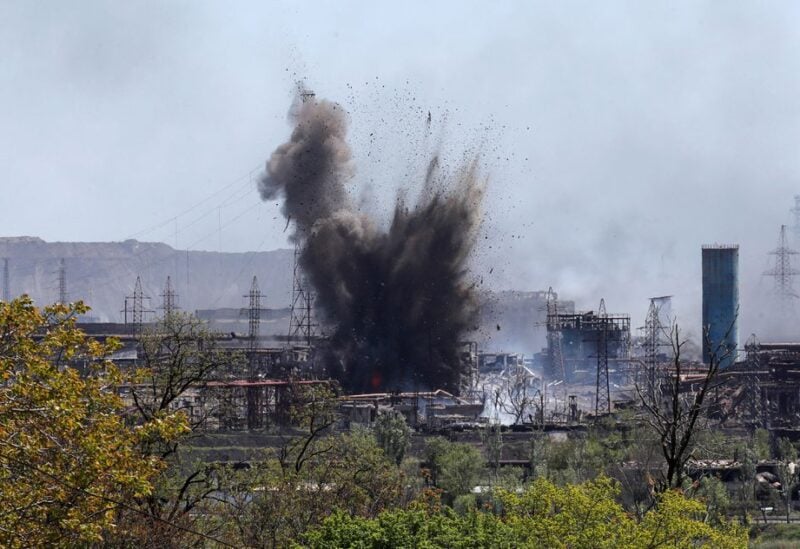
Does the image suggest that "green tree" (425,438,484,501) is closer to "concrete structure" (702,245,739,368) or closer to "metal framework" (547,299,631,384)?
"metal framework" (547,299,631,384)

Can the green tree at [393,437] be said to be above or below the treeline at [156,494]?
below

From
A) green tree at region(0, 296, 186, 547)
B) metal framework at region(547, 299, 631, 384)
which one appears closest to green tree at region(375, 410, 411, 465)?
metal framework at region(547, 299, 631, 384)

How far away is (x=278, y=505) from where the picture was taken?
95.3ft

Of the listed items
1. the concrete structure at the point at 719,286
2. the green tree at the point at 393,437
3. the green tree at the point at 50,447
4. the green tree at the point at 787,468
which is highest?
the concrete structure at the point at 719,286

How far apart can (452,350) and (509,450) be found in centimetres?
2600

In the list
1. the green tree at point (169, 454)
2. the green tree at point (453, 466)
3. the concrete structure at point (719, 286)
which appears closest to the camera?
the green tree at point (169, 454)

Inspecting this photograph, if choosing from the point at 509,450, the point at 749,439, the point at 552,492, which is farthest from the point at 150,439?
the point at 749,439

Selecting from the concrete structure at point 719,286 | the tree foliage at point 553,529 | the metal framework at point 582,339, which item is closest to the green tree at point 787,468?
the metal framework at point 582,339

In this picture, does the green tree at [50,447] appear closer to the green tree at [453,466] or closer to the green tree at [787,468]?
the green tree at [453,466]

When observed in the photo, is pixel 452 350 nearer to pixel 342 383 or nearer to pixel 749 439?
pixel 342 383

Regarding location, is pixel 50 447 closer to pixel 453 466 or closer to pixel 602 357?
pixel 453 466

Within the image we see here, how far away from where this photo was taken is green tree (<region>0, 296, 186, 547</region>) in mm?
17266

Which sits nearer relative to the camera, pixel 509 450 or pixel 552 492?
pixel 552 492

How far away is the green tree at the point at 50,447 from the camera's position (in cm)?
1727
